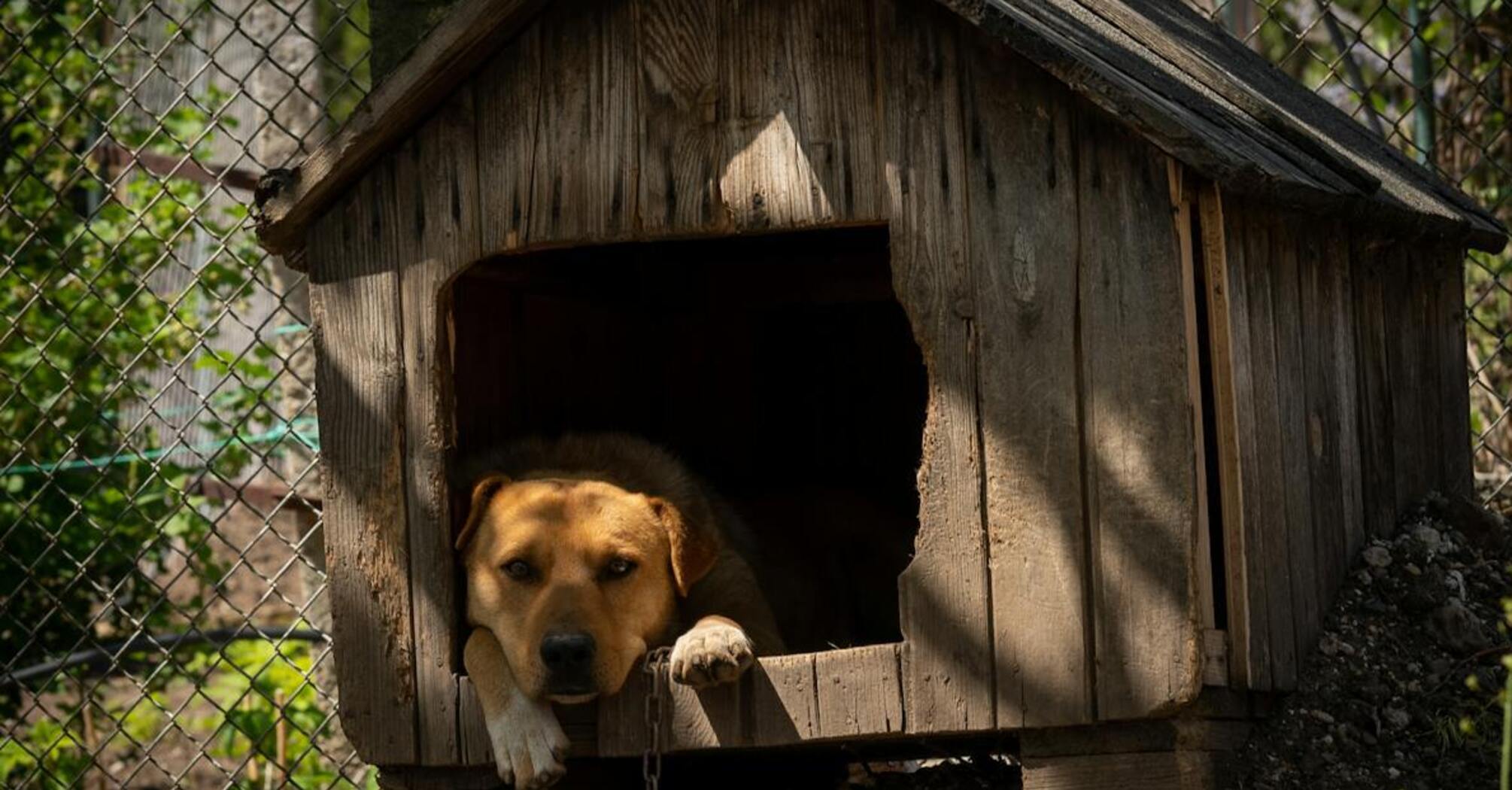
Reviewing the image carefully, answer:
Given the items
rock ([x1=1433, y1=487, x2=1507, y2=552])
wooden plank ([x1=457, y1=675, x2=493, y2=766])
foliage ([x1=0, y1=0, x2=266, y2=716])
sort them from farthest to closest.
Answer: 1. foliage ([x1=0, y1=0, x2=266, y2=716])
2. rock ([x1=1433, y1=487, x2=1507, y2=552])
3. wooden plank ([x1=457, y1=675, x2=493, y2=766])

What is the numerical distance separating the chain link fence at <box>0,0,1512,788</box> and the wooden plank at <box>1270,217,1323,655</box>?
144 cm

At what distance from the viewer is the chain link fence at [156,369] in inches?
247

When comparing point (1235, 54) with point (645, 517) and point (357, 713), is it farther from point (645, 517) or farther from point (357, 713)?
point (357, 713)

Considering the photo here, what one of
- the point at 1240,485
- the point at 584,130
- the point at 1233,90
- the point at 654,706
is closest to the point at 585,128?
the point at 584,130

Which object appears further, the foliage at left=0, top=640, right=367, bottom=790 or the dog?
the foliage at left=0, top=640, right=367, bottom=790

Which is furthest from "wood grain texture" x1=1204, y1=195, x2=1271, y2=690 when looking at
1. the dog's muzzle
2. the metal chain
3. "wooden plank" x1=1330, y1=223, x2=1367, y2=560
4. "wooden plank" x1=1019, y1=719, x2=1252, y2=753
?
the dog's muzzle

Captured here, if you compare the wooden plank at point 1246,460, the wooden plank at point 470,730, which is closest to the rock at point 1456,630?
the wooden plank at point 1246,460

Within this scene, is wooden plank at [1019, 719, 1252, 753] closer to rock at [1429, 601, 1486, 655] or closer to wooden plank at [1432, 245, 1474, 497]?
rock at [1429, 601, 1486, 655]

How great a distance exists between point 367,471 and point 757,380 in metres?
2.28

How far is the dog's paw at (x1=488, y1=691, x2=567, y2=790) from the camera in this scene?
4.27 m

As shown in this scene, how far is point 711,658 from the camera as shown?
4160mm

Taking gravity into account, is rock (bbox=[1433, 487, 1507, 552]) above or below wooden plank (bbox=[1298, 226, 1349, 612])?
below

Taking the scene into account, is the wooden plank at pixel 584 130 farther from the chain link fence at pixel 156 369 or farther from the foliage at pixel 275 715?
the foliage at pixel 275 715

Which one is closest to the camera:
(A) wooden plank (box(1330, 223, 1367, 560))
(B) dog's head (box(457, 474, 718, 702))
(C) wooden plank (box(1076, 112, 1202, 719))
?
(C) wooden plank (box(1076, 112, 1202, 719))
